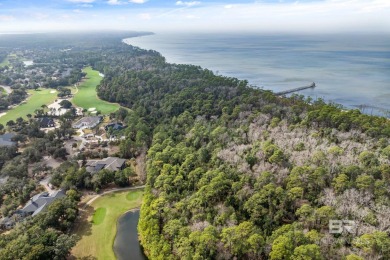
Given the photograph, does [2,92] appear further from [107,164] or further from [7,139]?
[107,164]

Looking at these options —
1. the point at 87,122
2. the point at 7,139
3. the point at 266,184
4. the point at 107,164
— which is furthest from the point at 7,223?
the point at 87,122

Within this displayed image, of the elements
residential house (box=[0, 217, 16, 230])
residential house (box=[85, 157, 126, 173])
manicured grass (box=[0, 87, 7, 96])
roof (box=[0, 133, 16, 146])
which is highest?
manicured grass (box=[0, 87, 7, 96])

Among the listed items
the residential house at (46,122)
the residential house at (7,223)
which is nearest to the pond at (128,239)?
the residential house at (7,223)

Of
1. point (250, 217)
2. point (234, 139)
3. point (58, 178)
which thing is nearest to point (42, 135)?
point (58, 178)

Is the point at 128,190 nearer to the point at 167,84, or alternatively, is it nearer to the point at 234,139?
the point at 234,139

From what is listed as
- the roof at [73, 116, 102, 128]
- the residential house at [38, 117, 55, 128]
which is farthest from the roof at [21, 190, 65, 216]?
the residential house at [38, 117, 55, 128]

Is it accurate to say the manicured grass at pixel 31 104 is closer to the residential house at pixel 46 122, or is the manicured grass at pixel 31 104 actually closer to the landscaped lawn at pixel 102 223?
the residential house at pixel 46 122

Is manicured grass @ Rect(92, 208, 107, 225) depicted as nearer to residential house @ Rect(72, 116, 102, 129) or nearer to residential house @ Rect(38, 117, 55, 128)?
residential house @ Rect(72, 116, 102, 129)
